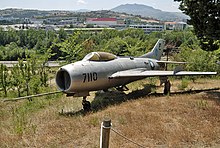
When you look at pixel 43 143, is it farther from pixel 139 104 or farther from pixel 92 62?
pixel 92 62

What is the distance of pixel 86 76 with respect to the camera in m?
13.0

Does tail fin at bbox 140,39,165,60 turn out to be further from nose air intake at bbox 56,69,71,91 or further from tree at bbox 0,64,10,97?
tree at bbox 0,64,10,97

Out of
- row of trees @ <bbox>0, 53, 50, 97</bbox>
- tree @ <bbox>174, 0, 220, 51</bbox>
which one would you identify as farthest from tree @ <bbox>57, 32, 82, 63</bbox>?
tree @ <bbox>174, 0, 220, 51</bbox>

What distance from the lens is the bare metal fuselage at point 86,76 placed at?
12.6 metres

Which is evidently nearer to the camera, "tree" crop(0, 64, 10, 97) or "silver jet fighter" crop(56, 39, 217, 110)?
"silver jet fighter" crop(56, 39, 217, 110)

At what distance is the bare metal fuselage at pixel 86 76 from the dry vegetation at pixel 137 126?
3.54 ft

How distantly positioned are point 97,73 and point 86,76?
2.71ft

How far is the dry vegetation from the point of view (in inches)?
324

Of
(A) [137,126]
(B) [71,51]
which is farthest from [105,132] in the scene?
(B) [71,51]

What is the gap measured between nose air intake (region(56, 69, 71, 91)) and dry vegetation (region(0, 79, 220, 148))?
1173 millimetres

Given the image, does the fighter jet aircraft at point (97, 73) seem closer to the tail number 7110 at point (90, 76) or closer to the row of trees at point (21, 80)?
the tail number 7110 at point (90, 76)

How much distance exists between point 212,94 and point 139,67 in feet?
15.1

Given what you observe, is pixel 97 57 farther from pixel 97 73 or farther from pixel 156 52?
pixel 156 52

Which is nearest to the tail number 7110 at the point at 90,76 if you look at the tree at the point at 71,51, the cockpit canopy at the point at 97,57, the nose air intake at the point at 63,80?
the nose air intake at the point at 63,80
